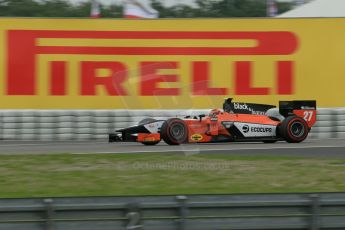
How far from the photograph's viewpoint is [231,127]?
45.3 ft

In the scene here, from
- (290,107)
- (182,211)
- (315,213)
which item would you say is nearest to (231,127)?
(290,107)

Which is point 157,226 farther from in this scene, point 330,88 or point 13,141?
point 330,88

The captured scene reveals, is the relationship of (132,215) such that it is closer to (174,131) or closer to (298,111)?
(174,131)

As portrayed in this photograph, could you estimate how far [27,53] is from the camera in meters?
17.7

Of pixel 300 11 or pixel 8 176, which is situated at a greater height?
pixel 300 11

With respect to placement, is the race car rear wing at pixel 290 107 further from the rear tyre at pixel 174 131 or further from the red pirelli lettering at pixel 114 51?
the red pirelli lettering at pixel 114 51

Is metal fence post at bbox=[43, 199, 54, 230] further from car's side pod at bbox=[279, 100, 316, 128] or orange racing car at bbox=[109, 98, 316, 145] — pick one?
car's side pod at bbox=[279, 100, 316, 128]

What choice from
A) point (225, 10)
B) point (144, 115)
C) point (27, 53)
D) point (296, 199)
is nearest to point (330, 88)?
point (144, 115)

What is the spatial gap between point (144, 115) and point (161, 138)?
3.51 metres

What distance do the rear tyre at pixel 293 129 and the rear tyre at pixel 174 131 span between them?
2.06 meters

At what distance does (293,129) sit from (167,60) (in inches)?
200

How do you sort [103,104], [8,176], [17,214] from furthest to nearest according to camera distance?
[103,104] → [8,176] → [17,214]

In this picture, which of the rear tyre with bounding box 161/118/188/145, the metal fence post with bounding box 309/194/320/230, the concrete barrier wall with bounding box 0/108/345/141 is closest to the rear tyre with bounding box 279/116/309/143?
the rear tyre with bounding box 161/118/188/145

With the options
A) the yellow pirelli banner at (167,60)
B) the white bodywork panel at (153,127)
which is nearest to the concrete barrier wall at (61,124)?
the yellow pirelli banner at (167,60)
